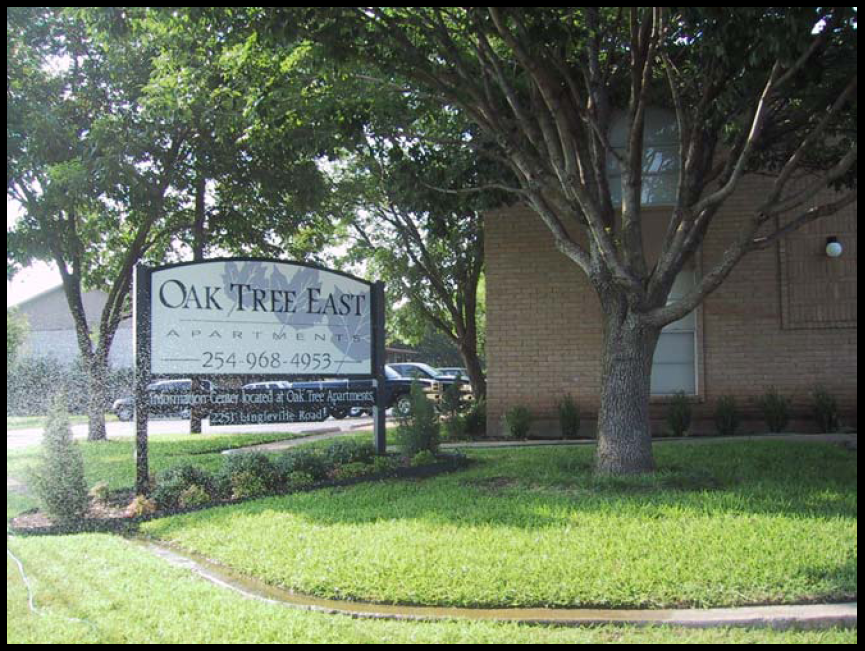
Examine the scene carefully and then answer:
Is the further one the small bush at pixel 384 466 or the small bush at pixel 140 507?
the small bush at pixel 384 466

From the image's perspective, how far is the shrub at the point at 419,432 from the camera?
10.5 metres

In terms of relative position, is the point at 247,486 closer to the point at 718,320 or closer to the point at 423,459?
the point at 423,459

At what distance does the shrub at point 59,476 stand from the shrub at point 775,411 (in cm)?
1048

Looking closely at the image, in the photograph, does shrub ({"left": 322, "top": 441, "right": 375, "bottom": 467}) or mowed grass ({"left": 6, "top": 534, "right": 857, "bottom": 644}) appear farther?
shrub ({"left": 322, "top": 441, "right": 375, "bottom": 467})

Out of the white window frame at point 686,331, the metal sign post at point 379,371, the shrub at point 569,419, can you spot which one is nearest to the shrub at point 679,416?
the white window frame at point 686,331

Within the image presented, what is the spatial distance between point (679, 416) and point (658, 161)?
4.42m

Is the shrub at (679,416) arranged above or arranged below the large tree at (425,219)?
below

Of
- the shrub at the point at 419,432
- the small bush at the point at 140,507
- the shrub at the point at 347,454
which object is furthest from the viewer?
the shrub at the point at 419,432

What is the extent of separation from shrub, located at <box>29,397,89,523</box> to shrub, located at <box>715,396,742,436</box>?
9.84m

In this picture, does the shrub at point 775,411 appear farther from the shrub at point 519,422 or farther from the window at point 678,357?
the shrub at point 519,422

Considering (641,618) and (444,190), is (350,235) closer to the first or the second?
(444,190)

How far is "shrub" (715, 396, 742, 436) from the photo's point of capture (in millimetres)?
13031

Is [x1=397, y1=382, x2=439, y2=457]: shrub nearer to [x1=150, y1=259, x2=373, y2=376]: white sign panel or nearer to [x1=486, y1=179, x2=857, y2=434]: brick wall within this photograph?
[x1=150, y1=259, x2=373, y2=376]: white sign panel

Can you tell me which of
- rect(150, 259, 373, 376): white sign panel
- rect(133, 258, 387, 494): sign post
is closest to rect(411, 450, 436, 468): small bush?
rect(133, 258, 387, 494): sign post
